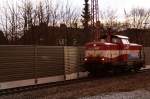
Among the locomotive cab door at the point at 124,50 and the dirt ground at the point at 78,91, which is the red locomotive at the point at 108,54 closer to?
the locomotive cab door at the point at 124,50

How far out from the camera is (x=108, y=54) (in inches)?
1007

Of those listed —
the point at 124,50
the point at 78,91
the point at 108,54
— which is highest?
the point at 124,50

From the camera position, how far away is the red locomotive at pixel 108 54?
83.5 feet

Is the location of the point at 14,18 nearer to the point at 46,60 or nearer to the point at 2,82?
the point at 46,60

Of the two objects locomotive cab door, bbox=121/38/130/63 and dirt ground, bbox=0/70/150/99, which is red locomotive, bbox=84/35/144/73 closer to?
locomotive cab door, bbox=121/38/130/63

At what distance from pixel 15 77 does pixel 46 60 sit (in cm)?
329

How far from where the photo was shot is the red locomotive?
25.5 metres

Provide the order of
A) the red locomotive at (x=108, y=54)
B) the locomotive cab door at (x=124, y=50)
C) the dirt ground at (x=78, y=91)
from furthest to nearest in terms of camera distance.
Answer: the locomotive cab door at (x=124, y=50)
the red locomotive at (x=108, y=54)
the dirt ground at (x=78, y=91)

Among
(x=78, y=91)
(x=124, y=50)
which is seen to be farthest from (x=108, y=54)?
(x=78, y=91)

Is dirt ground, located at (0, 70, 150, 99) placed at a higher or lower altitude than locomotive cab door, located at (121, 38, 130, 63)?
lower

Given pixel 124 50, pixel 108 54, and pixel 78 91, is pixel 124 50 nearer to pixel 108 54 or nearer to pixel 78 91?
pixel 108 54

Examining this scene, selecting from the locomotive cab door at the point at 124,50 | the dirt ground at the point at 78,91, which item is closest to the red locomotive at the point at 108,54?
the locomotive cab door at the point at 124,50

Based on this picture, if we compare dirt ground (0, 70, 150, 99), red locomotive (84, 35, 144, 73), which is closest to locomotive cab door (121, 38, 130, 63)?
red locomotive (84, 35, 144, 73)

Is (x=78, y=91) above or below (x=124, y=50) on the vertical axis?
below
